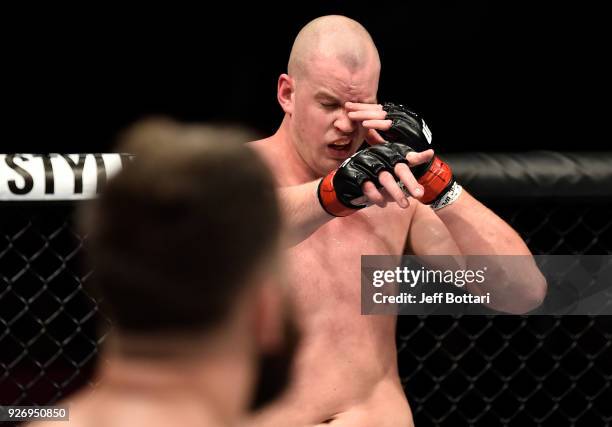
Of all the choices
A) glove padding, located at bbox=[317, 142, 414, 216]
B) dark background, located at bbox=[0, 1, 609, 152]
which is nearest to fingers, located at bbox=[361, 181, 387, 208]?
glove padding, located at bbox=[317, 142, 414, 216]

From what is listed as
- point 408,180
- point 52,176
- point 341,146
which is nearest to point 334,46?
point 341,146

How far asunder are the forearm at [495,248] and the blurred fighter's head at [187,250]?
1.50m

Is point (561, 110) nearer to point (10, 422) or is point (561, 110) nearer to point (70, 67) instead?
point (70, 67)

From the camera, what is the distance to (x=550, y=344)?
302 cm

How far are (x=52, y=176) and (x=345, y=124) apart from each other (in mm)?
649

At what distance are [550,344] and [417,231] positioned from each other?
890mm

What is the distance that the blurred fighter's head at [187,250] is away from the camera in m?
0.73

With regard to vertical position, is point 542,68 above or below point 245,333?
above

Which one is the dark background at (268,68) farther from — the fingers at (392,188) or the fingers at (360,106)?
the fingers at (392,188)

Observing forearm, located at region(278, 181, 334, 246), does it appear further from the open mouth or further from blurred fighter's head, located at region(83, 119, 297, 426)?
blurred fighter's head, located at region(83, 119, 297, 426)

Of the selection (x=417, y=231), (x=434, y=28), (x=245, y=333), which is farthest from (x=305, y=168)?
(x=245, y=333)

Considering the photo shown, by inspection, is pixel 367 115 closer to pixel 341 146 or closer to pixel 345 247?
pixel 341 146

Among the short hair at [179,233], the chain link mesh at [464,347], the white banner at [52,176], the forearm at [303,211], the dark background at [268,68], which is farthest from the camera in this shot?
the dark background at [268,68]

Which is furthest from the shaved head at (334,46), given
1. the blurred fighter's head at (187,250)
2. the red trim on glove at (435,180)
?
the blurred fighter's head at (187,250)
